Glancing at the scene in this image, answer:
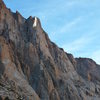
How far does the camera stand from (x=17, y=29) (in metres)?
131

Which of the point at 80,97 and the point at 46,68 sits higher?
the point at 46,68

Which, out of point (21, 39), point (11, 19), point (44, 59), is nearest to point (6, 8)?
point (11, 19)

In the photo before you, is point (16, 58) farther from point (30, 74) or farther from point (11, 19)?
point (11, 19)

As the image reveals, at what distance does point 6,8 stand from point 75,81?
41.5m

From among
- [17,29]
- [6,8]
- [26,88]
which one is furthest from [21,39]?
[26,88]

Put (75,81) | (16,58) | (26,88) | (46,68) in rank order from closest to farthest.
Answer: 1. (26,88)
2. (16,58)
3. (46,68)
4. (75,81)

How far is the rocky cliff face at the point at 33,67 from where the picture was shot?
100 meters

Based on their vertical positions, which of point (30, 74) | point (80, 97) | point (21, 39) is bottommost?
point (80, 97)

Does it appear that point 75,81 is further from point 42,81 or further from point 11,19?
point 11,19

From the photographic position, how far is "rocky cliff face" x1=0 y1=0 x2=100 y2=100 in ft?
329

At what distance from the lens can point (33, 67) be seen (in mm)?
120312

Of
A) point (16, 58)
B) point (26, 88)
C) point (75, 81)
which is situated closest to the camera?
point (26, 88)

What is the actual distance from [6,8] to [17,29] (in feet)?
31.1

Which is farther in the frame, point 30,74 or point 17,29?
point 17,29
